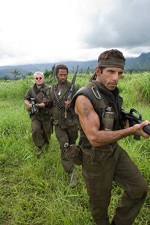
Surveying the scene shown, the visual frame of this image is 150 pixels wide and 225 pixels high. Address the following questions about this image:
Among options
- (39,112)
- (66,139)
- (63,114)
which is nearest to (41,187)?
(66,139)

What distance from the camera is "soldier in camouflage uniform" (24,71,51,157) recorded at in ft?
15.0

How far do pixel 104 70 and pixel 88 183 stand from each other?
3.77 feet

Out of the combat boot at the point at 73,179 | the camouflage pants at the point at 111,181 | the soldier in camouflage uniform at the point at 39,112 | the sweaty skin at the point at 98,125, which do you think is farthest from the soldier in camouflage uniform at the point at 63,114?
the sweaty skin at the point at 98,125

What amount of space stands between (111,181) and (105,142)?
563 millimetres

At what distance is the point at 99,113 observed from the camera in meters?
2.07

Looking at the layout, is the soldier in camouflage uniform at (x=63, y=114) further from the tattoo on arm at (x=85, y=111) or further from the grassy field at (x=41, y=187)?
the tattoo on arm at (x=85, y=111)

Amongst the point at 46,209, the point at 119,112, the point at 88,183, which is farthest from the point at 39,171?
the point at 119,112

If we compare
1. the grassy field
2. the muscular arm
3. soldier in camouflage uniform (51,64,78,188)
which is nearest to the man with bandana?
the muscular arm

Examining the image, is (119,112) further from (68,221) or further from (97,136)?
(68,221)

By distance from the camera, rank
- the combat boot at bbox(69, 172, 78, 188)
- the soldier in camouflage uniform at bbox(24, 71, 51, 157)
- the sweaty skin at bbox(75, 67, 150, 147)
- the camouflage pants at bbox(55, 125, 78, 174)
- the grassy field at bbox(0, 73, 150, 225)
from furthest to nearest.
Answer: the soldier in camouflage uniform at bbox(24, 71, 51, 157) < the camouflage pants at bbox(55, 125, 78, 174) < the combat boot at bbox(69, 172, 78, 188) < the grassy field at bbox(0, 73, 150, 225) < the sweaty skin at bbox(75, 67, 150, 147)

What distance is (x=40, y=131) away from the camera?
462 centimetres

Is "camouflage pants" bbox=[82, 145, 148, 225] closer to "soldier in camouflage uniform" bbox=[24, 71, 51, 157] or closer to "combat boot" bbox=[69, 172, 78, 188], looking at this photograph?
"combat boot" bbox=[69, 172, 78, 188]

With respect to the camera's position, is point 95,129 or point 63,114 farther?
point 63,114

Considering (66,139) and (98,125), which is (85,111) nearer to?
(98,125)
